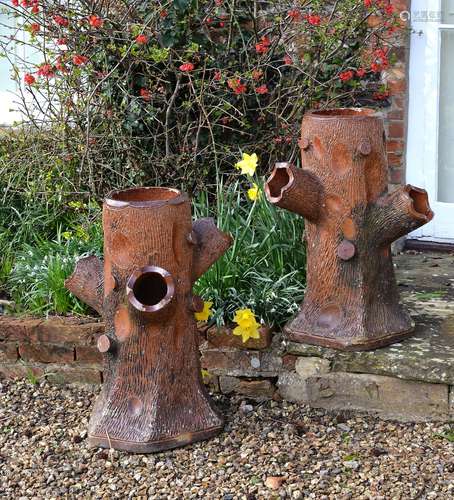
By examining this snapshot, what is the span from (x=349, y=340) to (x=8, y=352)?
5.63ft

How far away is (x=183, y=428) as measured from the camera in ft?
12.2

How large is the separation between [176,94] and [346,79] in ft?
3.23

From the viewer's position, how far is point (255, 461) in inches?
145

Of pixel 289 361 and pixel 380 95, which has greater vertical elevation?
pixel 380 95

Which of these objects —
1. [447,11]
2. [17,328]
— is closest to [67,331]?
[17,328]

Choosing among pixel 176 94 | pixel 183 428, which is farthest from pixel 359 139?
pixel 176 94

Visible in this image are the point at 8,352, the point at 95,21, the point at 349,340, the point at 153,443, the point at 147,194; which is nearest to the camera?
the point at 153,443

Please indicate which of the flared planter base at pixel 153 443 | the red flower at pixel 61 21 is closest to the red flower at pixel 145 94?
the red flower at pixel 61 21

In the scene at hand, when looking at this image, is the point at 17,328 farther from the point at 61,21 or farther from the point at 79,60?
the point at 61,21

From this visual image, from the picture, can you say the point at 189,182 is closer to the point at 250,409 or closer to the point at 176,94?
the point at 176,94

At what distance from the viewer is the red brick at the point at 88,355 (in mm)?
4488

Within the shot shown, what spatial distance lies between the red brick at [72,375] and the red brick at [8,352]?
19 cm

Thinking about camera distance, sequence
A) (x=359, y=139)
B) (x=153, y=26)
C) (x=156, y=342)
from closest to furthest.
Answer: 1. (x=156, y=342)
2. (x=359, y=139)
3. (x=153, y=26)

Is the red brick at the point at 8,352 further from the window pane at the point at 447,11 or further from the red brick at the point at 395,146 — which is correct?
the window pane at the point at 447,11
